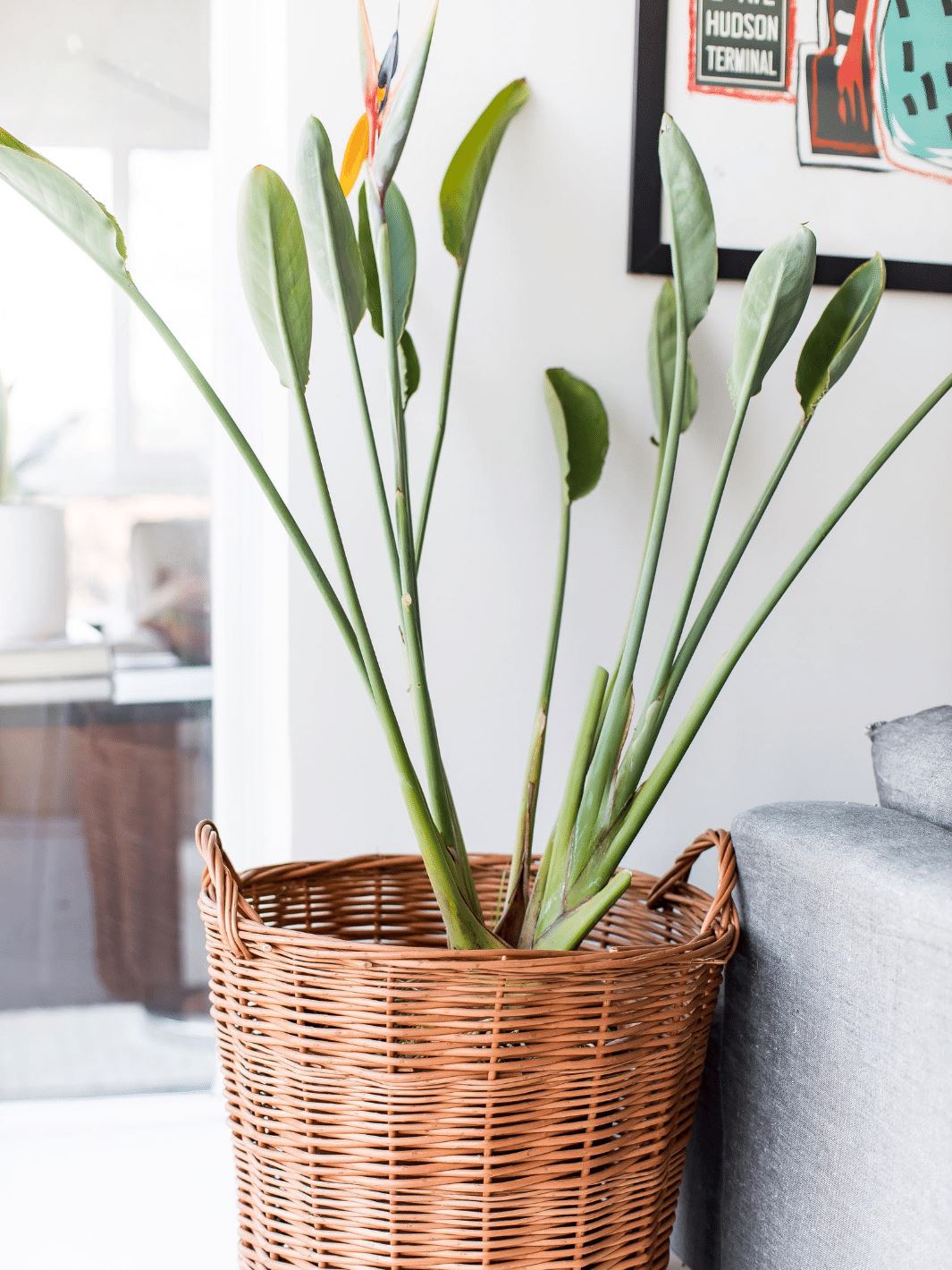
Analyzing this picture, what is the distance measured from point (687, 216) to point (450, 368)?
9.8 inches

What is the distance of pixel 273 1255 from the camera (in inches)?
34.8

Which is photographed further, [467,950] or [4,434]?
[4,434]

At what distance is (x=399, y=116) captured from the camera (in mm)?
772

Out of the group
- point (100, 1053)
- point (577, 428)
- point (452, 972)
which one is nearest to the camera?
point (452, 972)

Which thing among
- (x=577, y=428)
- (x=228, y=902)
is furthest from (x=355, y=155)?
(x=228, y=902)

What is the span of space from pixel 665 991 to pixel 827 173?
2.97 feet

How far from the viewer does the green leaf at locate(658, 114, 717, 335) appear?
3.00ft

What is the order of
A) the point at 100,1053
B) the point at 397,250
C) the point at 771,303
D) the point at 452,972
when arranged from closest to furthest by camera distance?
1. the point at 452,972
2. the point at 771,303
3. the point at 397,250
4. the point at 100,1053

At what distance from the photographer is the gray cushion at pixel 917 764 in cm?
92

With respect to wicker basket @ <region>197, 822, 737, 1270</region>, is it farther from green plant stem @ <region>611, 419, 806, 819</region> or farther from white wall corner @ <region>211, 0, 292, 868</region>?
white wall corner @ <region>211, 0, 292, 868</region>

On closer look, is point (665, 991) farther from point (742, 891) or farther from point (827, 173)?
point (827, 173)

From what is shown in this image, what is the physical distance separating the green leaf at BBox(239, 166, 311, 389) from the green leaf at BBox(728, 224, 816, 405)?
0.34m

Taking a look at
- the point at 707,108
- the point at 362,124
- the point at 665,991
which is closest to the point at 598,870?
the point at 665,991

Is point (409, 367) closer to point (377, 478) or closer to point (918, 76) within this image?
point (377, 478)
